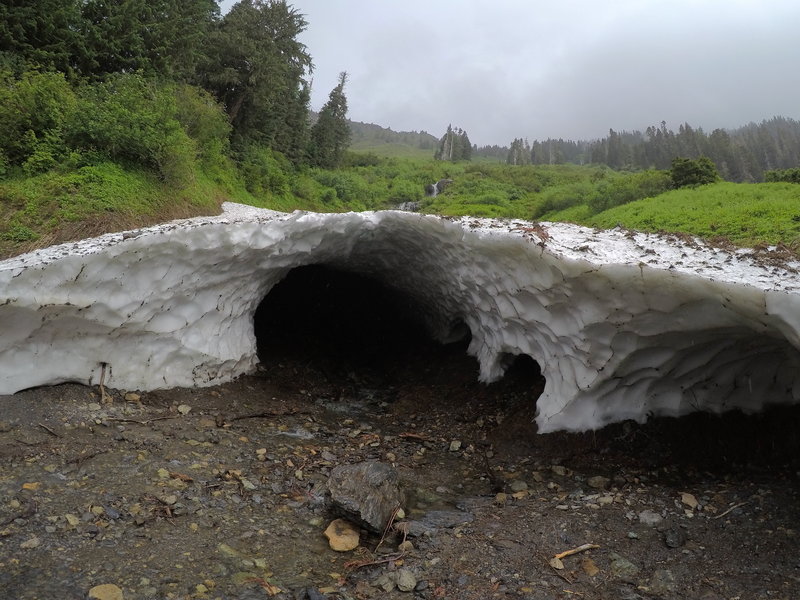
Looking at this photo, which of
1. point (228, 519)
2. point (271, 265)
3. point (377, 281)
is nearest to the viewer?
point (228, 519)

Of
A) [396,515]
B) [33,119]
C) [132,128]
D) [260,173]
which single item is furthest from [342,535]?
[260,173]

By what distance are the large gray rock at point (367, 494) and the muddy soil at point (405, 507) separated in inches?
6.5

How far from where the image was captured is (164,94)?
1341cm

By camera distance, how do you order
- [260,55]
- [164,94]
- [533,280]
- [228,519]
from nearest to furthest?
[228,519] → [533,280] → [164,94] → [260,55]

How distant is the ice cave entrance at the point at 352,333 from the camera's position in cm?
892

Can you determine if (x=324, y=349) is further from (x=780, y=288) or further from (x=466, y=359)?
(x=780, y=288)

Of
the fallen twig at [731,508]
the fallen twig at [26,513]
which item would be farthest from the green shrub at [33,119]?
the fallen twig at [731,508]

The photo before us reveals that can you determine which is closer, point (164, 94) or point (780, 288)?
point (780, 288)

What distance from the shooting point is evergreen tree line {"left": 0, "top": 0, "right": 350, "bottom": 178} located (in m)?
9.82

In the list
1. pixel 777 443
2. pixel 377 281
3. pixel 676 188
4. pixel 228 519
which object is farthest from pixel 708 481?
pixel 676 188

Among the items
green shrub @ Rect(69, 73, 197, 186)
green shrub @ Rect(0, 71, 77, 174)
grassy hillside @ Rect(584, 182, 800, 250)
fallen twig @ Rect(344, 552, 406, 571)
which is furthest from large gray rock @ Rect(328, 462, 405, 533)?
green shrub @ Rect(69, 73, 197, 186)

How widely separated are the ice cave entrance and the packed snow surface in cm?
145

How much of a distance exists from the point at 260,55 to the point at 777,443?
920 inches

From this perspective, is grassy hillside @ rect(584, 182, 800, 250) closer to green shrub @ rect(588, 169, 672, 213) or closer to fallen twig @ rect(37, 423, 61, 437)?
green shrub @ rect(588, 169, 672, 213)
